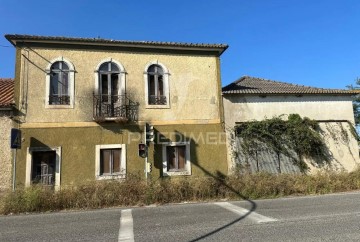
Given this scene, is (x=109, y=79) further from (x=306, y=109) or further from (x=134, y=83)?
(x=306, y=109)

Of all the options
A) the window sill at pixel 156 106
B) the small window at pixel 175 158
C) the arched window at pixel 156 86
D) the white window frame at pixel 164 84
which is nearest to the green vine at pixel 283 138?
the small window at pixel 175 158

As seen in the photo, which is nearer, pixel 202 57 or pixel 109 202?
pixel 109 202

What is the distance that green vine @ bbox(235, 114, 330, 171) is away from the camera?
15.8m

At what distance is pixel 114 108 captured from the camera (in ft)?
48.2

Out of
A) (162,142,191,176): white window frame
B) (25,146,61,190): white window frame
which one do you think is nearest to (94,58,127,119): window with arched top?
(25,146,61,190): white window frame

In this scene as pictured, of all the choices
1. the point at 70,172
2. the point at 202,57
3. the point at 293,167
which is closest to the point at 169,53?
the point at 202,57

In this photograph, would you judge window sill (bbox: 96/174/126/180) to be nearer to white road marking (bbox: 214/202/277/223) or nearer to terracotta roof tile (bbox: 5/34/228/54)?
white road marking (bbox: 214/202/277/223)

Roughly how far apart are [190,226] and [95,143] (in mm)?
7875

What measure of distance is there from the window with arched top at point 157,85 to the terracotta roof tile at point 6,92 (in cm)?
609

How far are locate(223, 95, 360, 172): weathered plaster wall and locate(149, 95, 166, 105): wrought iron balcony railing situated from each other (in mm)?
3099

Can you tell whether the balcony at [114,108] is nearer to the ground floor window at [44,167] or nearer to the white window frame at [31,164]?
the white window frame at [31,164]

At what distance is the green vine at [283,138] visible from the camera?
623 inches

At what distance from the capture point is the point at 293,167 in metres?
15.9

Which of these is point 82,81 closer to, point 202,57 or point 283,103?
point 202,57
